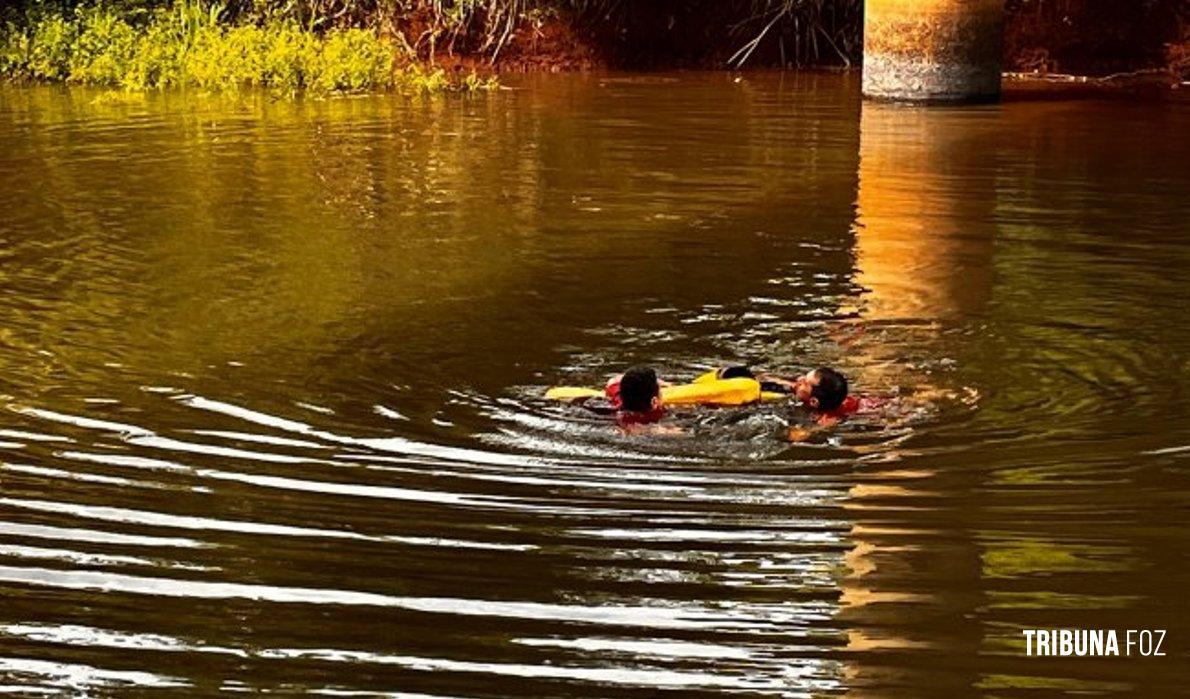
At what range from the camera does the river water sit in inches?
235

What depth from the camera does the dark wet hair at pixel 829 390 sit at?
8.54 m

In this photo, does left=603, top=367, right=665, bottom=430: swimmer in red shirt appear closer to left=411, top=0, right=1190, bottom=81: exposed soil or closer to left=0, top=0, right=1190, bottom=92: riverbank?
left=0, top=0, right=1190, bottom=92: riverbank

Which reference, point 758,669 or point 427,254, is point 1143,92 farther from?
point 758,669

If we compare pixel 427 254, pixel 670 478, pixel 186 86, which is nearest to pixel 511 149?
pixel 427 254

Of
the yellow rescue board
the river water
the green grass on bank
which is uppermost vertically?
the green grass on bank

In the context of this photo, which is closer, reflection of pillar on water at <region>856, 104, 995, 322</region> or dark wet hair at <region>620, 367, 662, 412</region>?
dark wet hair at <region>620, 367, 662, 412</region>

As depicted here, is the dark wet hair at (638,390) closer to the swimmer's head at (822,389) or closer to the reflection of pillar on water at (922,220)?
Answer: the swimmer's head at (822,389)

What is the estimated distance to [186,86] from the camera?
82.4 feet

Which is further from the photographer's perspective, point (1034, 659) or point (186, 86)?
point (186, 86)

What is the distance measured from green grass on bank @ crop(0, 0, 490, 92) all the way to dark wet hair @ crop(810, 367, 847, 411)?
647 inches

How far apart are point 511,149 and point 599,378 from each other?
9.38 m

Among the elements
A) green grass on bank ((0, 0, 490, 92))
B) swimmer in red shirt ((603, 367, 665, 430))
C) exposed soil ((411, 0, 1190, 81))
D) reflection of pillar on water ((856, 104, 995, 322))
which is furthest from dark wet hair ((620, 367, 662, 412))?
exposed soil ((411, 0, 1190, 81))

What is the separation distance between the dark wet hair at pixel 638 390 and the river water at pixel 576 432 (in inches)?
6.5

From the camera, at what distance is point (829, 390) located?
337 inches
